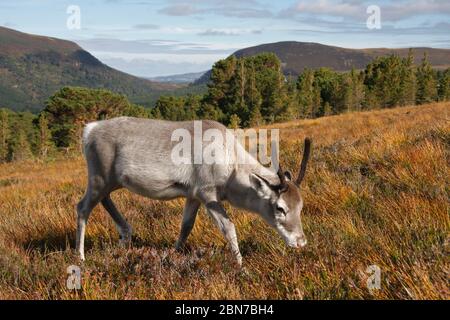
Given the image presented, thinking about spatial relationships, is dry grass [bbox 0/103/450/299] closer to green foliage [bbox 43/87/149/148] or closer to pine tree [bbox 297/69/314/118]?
green foliage [bbox 43/87/149/148]

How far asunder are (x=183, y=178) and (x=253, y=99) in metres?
63.4

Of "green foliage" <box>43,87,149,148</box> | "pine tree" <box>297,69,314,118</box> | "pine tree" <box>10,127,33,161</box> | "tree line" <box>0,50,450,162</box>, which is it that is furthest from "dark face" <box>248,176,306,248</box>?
"pine tree" <box>297,69,314,118</box>

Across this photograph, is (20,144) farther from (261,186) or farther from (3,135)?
(261,186)

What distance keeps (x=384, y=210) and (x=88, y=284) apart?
357 centimetres

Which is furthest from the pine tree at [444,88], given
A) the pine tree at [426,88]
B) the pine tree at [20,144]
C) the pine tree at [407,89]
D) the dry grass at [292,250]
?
the dry grass at [292,250]

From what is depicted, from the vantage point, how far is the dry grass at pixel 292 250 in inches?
151

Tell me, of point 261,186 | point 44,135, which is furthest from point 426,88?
point 261,186

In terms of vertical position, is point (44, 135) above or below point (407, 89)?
below

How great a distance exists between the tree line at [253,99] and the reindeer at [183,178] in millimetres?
53509

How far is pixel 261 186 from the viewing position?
5402 millimetres

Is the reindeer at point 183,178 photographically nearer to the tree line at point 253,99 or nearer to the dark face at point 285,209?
the dark face at point 285,209

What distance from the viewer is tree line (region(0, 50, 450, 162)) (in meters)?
61.8
